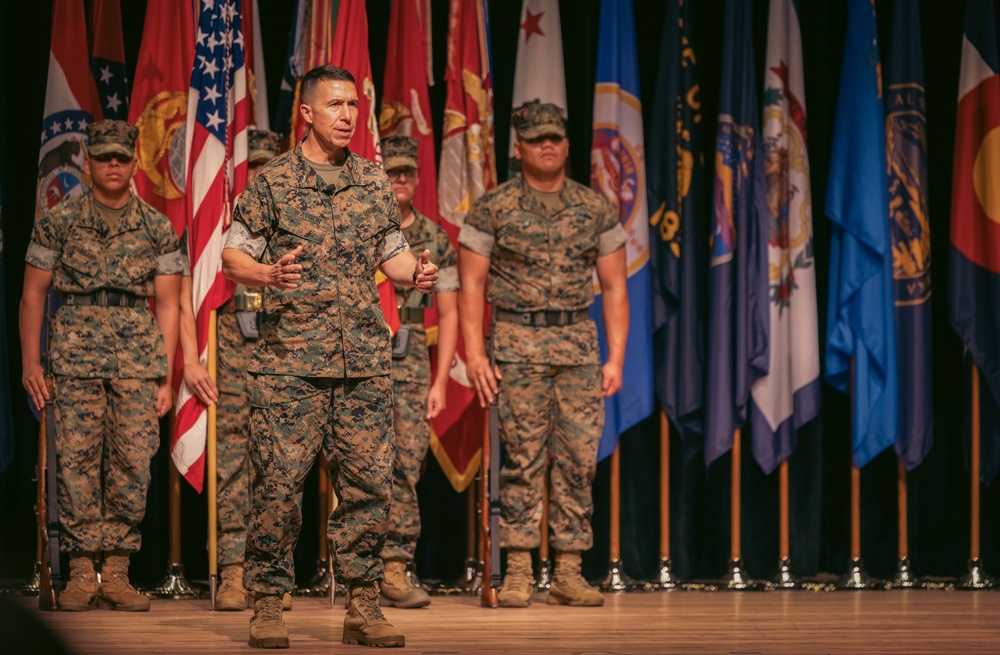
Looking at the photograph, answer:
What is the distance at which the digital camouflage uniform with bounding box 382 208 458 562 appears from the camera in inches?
199

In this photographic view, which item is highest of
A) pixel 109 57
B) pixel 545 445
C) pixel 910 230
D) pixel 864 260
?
pixel 109 57

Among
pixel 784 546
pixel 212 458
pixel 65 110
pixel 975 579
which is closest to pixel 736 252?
pixel 784 546

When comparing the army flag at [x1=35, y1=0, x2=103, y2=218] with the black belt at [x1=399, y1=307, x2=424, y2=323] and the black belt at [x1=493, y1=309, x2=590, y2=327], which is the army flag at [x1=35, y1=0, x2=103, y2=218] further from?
the black belt at [x1=493, y1=309, x2=590, y2=327]

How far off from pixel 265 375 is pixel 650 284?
8.00 ft

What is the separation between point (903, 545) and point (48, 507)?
11.6 feet

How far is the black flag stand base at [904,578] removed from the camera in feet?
18.5

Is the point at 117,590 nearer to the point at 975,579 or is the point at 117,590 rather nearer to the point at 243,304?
the point at 243,304

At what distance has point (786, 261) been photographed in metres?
5.77

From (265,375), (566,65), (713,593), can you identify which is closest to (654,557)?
(713,593)

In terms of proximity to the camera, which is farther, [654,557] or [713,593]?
[654,557]

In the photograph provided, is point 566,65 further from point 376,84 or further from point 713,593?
point 713,593

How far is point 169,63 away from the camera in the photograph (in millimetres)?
5469

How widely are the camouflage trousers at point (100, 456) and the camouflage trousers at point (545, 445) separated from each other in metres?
1.34

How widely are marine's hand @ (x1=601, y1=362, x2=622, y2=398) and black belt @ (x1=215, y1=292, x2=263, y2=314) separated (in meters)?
1.32
